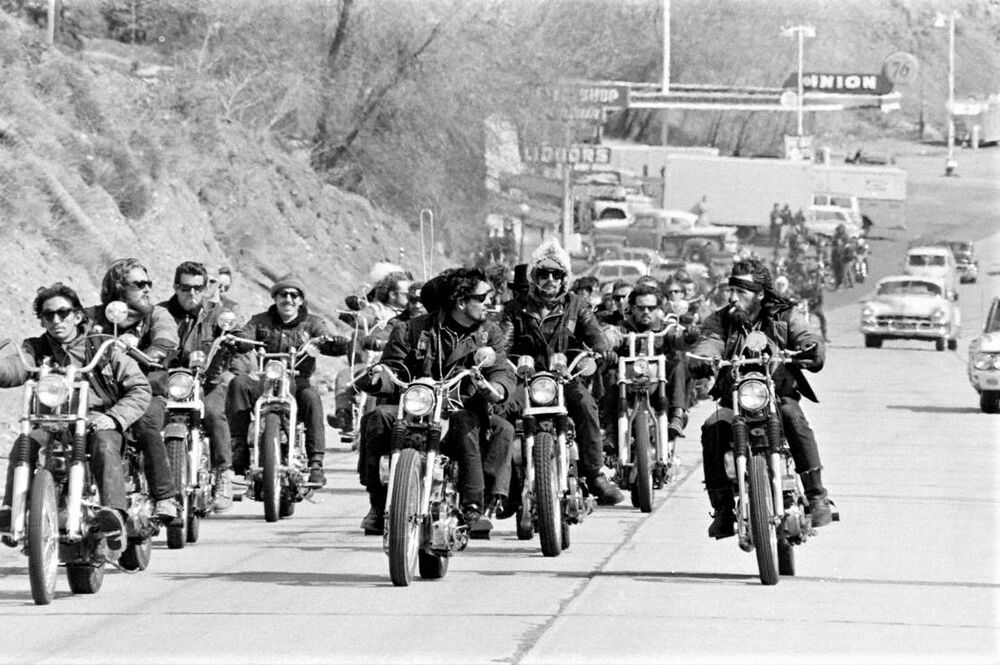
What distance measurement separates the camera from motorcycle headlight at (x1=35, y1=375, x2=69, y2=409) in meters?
11.3

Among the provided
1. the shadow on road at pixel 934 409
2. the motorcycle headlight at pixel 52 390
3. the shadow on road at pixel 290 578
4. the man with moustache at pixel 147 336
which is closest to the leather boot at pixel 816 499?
the shadow on road at pixel 290 578

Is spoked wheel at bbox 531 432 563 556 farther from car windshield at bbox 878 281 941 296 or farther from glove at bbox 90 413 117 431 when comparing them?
car windshield at bbox 878 281 941 296

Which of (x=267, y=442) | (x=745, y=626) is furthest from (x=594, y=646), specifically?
(x=267, y=442)

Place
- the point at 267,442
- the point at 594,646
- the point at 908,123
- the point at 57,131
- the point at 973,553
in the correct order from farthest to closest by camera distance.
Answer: the point at 908,123 < the point at 57,131 < the point at 267,442 < the point at 973,553 < the point at 594,646

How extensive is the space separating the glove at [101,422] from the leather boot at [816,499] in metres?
3.75

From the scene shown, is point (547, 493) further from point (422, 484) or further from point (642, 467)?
point (642, 467)

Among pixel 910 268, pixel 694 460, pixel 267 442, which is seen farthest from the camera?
pixel 910 268

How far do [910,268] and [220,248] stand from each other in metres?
31.5

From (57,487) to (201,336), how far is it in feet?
10.9

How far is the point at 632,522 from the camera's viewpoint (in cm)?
1579

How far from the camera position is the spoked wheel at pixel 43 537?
11.0 metres

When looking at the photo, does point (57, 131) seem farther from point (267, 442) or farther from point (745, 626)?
point (745, 626)

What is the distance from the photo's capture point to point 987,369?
2833 centimetres

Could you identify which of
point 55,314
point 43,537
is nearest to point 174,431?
point 55,314
